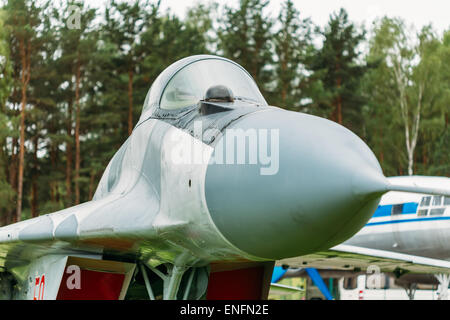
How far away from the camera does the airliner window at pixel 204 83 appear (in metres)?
4.07

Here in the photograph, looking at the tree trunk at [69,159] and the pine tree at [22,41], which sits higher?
the pine tree at [22,41]

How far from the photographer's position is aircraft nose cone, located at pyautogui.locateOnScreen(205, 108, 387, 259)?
252 centimetres

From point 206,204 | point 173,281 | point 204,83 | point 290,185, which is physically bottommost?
point 173,281

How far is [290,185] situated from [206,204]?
61cm

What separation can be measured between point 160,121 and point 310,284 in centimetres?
1297

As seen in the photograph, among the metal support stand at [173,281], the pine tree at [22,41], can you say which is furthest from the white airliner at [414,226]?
the pine tree at [22,41]

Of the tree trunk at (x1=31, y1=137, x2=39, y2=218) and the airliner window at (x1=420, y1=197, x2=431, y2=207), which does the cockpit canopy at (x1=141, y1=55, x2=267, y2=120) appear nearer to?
the airliner window at (x1=420, y1=197, x2=431, y2=207)

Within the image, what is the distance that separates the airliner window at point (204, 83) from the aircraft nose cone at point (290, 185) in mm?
1122

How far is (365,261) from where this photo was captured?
5.97 metres

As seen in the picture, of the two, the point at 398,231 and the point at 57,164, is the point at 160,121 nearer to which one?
the point at 398,231

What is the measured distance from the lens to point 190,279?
4117mm

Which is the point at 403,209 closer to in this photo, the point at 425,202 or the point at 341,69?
the point at 425,202

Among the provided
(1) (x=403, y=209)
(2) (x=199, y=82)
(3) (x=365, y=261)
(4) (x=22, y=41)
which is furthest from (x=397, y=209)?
(4) (x=22, y=41)

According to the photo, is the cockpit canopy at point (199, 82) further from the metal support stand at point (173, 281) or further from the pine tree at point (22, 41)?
the pine tree at point (22, 41)
